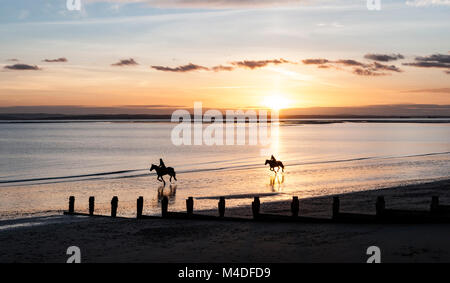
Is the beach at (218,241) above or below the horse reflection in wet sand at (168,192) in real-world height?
below

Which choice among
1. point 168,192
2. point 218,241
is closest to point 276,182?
point 168,192

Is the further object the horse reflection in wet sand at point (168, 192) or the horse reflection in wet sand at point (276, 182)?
the horse reflection in wet sand at point (276, 182)

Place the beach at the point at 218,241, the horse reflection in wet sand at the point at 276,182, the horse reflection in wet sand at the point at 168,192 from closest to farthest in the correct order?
the beach at the point at 218,241
the horse reflection in wet sand at the point at 168,192
the horse reflection in wet sand at the point at 276,182

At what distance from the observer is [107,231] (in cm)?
1873

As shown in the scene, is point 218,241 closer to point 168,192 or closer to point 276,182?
point 168,192

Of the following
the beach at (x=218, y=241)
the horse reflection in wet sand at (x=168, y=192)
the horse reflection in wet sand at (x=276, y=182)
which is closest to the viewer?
the beach at (x=218, y=241)

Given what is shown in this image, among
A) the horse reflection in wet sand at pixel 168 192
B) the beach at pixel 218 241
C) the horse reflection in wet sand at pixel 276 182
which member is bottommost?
the beach at pixel 218 241

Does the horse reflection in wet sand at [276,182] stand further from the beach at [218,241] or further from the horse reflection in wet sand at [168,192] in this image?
the beach at [218,241]

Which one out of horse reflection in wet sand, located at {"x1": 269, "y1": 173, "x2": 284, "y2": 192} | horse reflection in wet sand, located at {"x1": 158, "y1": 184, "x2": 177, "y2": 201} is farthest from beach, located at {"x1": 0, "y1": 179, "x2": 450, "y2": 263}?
horse reflection in wet sand, located at {"x1": 269, "y1": 173, "x2": 284, "y2": 192}

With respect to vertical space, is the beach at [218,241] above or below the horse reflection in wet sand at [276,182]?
below

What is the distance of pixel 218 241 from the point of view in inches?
636

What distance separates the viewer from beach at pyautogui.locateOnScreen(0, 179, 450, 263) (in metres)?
13.9

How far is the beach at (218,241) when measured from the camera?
13.9 m

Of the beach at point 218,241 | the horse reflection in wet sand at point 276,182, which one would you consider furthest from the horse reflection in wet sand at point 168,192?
the beach at point 218,241
